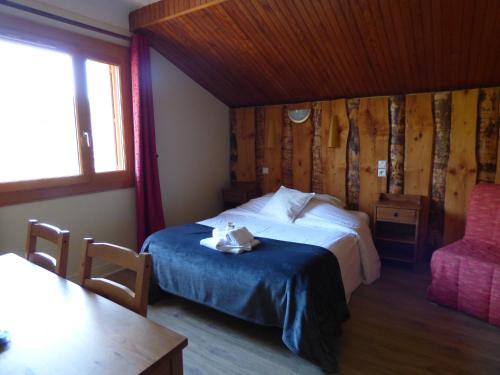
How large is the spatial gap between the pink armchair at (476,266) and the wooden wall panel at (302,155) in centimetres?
177

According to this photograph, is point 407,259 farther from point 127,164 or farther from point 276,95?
point 127,164

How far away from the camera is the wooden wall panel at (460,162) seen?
3.07m

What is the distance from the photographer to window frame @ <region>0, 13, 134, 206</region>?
98.7 inches

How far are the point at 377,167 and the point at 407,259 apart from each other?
1.02 m

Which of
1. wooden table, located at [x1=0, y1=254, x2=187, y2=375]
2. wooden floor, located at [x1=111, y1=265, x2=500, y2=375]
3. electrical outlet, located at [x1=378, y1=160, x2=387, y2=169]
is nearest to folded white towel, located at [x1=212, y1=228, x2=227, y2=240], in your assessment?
wooden floor, located at [x1=111, y1=265, x2=500, y2=375]

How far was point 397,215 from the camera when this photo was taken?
3143 millimetres

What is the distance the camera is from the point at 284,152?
4211mm

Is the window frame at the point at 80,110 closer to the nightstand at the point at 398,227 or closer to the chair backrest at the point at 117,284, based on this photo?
the chair backrest at the point at 117,284

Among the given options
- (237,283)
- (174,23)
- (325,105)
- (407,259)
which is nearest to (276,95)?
(325,105)

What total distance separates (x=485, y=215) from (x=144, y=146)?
3188mm

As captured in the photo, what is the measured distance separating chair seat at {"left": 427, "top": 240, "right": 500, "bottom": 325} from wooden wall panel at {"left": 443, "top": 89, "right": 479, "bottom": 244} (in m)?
0.61

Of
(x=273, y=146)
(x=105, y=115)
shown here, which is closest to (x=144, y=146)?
(x=105, y=115)

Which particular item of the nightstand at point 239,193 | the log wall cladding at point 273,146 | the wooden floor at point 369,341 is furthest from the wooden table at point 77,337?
the log wall cladding at point 273,146

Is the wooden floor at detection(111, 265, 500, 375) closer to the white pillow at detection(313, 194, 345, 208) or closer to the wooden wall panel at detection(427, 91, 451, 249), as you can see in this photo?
the wooden wall panel at detection(427, 91, 451, 249)
